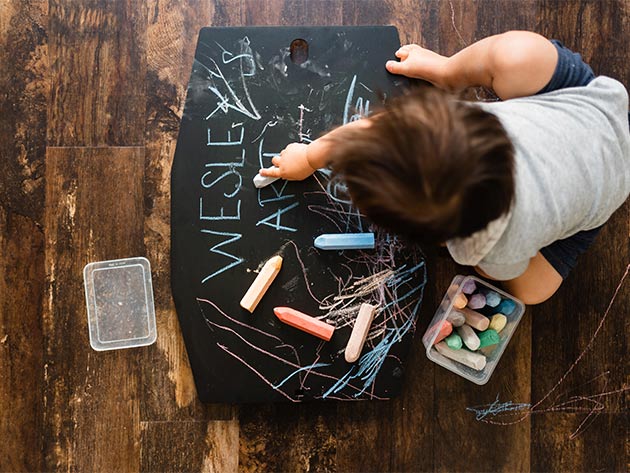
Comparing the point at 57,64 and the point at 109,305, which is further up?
the point at 57,64

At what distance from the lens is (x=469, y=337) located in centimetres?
70

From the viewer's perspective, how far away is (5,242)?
2.52ft

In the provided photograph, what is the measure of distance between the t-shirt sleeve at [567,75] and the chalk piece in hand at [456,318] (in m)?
0.30

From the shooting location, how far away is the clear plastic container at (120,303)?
758 mm

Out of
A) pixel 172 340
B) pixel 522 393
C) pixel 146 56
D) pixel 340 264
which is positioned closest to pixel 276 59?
pixel 146 56

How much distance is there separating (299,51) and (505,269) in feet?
1.33

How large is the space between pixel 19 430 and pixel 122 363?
0.60 feet

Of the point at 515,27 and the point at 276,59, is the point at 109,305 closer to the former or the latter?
the point at 276,59

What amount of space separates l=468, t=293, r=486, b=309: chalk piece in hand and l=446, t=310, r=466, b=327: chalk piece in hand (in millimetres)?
21

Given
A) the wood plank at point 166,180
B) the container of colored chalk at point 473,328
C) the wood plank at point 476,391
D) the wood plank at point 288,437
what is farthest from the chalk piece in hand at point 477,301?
the wood plank at point 166,180

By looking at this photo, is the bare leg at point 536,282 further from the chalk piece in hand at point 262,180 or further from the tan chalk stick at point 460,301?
the chalk piece in hand at point 262,180

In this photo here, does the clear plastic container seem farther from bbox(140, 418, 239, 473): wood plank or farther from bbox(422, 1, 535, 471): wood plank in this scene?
bbox(422, 1, 535, 471): wood plank

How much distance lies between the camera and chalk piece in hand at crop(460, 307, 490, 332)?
0.70m

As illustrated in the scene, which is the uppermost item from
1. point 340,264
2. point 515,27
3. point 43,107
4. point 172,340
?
point 515,27
